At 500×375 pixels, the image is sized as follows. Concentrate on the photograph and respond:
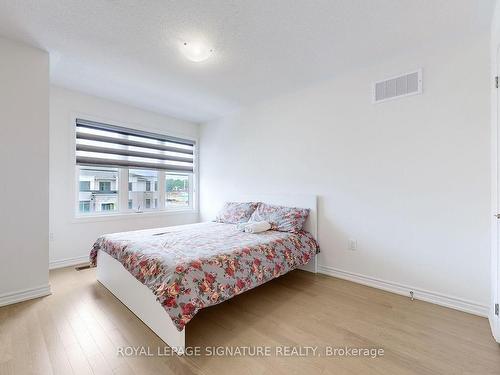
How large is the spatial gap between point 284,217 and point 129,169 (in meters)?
2.65

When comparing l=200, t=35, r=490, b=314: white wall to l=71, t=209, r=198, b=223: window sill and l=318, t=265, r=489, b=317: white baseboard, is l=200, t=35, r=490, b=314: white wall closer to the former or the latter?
l=318, t=265, r=489, b=317: white baseboard

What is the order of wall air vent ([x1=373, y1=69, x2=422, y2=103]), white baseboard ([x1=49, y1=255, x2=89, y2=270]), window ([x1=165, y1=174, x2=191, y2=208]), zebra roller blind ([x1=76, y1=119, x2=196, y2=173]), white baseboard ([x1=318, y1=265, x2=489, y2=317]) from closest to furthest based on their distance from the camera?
white baseboard ([x1=318, y1=265, x2=489, y2=317]), wall air vent ([x1=373, y1=69, x2=422, y2=103]), white baseboard ([x1=49, y1=255, x2=89, y2=270]), zebra roller blind ([x1=76, y1=119, x2=196, y2=173]), window ([x1=165, y1=174, x2=191, y2=208])

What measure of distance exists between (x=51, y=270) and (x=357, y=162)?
13.3 ft

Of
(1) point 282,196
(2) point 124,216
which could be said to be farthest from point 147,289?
(2) point 124,216

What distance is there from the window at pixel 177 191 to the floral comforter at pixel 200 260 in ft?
5.51

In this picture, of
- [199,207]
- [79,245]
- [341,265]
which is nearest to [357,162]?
[341,265]

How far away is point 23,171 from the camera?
92.4 inches

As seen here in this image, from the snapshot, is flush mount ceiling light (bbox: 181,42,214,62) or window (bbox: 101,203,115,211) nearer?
flush mount ceiling light (bbox: 181,42,214,62)

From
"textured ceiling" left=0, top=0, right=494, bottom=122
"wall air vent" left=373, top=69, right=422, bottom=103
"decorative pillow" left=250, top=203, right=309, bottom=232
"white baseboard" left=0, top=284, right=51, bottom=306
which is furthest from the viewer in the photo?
"decorative pillow" left=250, top=203, right=309, bottom=232

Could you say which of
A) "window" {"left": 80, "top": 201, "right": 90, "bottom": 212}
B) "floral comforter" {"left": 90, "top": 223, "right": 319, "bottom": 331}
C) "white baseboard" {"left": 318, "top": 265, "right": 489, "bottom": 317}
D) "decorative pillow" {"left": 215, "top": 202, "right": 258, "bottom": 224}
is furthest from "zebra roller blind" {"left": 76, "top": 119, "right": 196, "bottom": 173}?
"white baseboard" {"left": 318, "top": 265, "right": 489, "bottom": 317}

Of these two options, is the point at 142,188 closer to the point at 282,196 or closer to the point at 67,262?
the point at 67,262

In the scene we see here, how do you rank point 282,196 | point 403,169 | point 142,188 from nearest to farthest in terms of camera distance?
point 403,169 < point 282,196 < point 142,188

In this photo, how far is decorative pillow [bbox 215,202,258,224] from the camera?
11.9ft

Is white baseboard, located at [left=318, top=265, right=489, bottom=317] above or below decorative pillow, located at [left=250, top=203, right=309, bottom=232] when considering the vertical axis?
below
